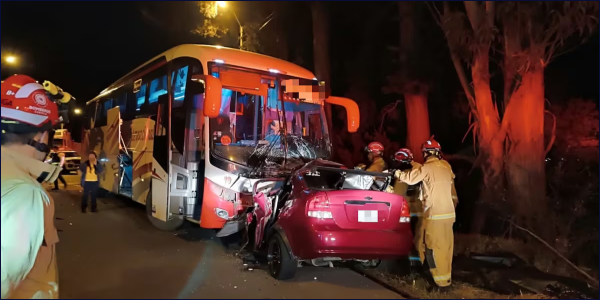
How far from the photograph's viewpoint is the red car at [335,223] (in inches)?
221

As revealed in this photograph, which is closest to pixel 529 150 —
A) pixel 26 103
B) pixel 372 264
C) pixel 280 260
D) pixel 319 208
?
pixel 372 264

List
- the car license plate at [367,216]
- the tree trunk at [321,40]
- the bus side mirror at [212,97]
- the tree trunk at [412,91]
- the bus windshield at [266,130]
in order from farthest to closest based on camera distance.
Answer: the tree trunk at [321,40] < the tree trunk at [412,91] < the bus windshield at [266,130] < the bus side mirror at [212,97] < the car license plate at [367,216]

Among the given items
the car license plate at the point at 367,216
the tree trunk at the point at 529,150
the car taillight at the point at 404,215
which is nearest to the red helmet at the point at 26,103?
the car license plate at the point at 367,216

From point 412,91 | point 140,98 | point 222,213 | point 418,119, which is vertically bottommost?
point 222,213

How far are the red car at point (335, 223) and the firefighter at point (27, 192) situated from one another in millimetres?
3319

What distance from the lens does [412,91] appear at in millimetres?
11961

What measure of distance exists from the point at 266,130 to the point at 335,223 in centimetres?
327

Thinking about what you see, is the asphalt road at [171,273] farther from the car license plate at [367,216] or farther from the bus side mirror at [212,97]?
the bus side mirror at [212,97]

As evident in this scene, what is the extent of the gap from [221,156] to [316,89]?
8.14ft

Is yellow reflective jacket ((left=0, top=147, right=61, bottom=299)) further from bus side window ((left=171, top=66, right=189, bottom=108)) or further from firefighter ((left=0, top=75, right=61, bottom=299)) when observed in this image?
bus side window ((left=171, top=66, right=189, bottom=108))

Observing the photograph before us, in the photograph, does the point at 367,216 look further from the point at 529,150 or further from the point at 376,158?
the point at 529,150

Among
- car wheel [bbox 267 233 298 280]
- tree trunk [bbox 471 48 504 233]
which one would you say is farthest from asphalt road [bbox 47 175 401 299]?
tree trunk [bbox 471 48 504 233]

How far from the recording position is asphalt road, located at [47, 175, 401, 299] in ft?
18.1

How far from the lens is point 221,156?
8.05m
